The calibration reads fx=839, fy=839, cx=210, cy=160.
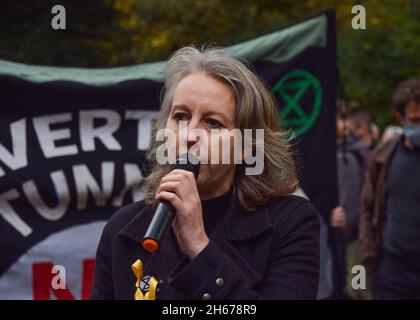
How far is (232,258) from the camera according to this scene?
7.59 feet

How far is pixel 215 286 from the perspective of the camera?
6.95 ft

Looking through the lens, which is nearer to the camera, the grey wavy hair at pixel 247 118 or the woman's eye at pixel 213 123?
the woman's eye at pixel 213 123

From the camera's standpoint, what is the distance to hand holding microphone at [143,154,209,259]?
80.0 inches

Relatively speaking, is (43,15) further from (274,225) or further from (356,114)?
(274,225)

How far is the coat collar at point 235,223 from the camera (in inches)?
92.4

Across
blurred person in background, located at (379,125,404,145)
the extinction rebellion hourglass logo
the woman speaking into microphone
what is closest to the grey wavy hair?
the woman speaking into microphone

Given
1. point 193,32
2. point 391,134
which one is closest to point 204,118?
point 391,134

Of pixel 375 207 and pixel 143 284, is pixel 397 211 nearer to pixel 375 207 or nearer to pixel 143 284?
pixel 375 207

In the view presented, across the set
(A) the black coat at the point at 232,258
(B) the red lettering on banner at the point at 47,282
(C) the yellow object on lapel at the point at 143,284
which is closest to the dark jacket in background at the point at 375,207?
(B) the red lettering on banner at the point at 47,282

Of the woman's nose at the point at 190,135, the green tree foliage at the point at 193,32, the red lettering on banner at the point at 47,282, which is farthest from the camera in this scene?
the green tree foliage at the point at 193,32

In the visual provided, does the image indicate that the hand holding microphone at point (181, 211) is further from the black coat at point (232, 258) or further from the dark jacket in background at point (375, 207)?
the dark jacket in background at point (375, 207)

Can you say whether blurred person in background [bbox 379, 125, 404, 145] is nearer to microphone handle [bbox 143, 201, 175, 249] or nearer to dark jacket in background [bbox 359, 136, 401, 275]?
dark jacket in background [bbox 359, 136, 401, 275]

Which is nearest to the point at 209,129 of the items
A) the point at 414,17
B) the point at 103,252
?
the point at 103,252

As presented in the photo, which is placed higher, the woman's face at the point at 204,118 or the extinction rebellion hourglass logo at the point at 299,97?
the extinction rebellion hourglass logo at the point at 299,97
